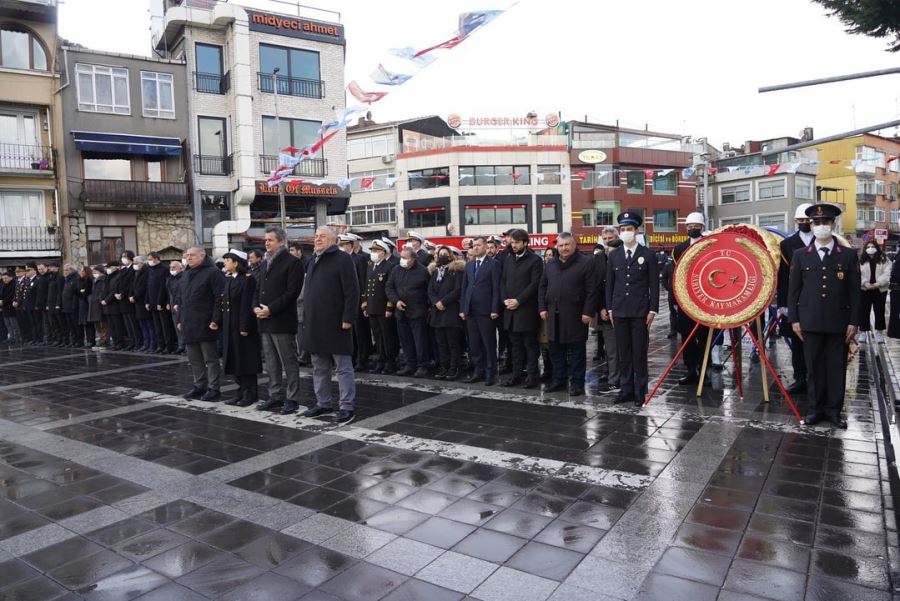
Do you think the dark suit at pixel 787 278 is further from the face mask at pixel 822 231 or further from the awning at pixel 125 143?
the awning at pixel 125 143

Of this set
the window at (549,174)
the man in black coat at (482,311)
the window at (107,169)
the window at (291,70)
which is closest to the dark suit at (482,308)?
the man in black coat at (482,311)

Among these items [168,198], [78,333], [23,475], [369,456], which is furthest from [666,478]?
[168,198]

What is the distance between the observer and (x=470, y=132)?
46.4 meters

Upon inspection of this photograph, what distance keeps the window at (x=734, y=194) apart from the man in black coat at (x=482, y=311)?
51841 mm

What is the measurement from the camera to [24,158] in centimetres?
2522

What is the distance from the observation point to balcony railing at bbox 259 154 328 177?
93.9 feet

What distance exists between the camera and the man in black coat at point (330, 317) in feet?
22.9

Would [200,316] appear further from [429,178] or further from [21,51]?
[429,178]

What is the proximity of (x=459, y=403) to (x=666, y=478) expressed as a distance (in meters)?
3.20

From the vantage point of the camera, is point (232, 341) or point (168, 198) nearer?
point (232, 341)

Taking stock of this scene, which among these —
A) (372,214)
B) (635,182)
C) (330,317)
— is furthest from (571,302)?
(635,182)

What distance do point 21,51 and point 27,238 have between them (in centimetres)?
738

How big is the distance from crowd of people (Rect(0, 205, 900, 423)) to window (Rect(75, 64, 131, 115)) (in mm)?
20135

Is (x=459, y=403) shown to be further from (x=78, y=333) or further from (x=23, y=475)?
(x=78, y=333)
